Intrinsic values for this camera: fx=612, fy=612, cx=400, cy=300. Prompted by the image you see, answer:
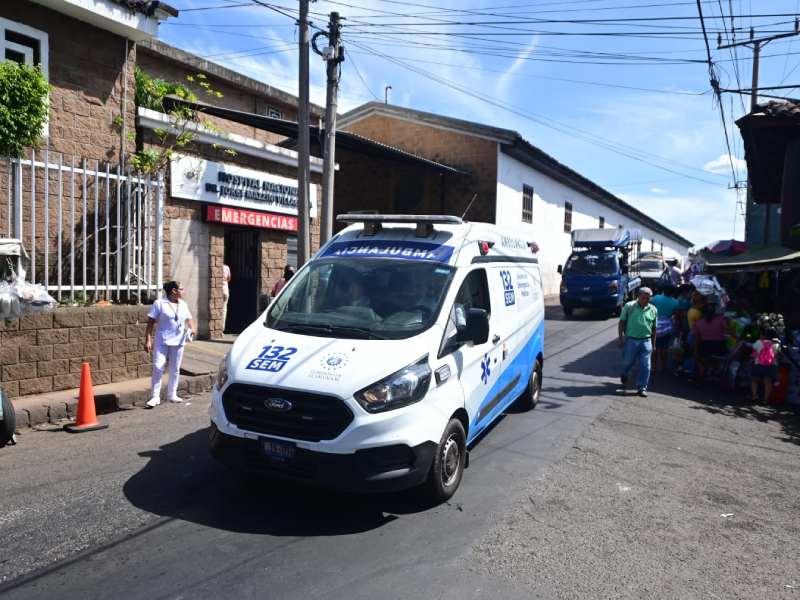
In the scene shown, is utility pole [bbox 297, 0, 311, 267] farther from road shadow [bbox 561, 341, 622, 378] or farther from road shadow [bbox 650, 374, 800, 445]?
road shadow [bbox 650, 374, 800, 445]

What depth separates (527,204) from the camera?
2622 cm

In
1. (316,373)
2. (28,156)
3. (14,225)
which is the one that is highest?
(28,156)

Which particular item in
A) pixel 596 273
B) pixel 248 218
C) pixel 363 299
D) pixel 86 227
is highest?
pixel 248 218

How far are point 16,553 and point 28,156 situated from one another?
7196mm

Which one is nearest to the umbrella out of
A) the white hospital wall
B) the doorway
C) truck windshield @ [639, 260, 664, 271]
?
the white hospital wall

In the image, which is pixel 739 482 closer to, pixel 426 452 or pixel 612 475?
pixel 612 475

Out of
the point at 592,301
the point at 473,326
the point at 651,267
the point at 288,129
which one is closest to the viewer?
the point at 473,326

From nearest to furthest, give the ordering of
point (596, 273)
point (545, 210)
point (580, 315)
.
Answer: point (596, 273)
point (580, 315)
point (545, 210)

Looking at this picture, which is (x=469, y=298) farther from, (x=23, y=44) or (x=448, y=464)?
(x=23, y=44)

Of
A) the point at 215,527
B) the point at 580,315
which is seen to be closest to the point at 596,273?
the point at 580,315

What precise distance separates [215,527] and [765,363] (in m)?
8.28

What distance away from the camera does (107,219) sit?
28.5 ft

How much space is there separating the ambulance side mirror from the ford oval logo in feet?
4.98

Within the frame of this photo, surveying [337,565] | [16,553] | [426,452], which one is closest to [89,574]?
[16,553]
